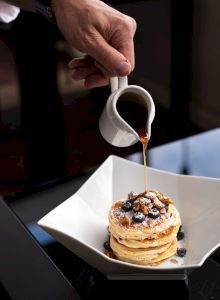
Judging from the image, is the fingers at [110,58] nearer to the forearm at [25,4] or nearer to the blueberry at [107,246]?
the blueberry at [107,246]

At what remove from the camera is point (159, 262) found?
3.13 ft

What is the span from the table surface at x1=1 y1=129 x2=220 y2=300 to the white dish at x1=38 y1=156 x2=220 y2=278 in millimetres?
28

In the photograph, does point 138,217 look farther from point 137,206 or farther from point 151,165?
point 151,165

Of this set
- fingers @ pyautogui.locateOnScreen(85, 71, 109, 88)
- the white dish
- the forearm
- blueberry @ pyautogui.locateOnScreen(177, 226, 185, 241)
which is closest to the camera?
the white dish

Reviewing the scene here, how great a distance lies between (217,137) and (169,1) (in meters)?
1.33

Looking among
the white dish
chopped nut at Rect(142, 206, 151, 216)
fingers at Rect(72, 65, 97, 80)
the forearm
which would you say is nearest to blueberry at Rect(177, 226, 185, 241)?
the white dish

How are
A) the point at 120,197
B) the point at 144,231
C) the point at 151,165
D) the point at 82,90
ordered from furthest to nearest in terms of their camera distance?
the point at 82,90 → the point at 151,165 → the point at 120,197 → the point at 144,231

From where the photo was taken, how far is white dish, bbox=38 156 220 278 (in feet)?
2.95

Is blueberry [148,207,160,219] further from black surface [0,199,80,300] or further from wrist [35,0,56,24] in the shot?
wrist [35,0,56,24]

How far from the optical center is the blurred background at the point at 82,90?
5.15 feet

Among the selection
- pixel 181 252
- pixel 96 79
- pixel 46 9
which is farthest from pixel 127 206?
pixel 46 9

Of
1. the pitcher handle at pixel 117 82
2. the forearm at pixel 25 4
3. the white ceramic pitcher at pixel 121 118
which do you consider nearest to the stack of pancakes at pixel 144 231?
the white ceramic pitcher at pixel 121 118

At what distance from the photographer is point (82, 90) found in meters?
2.02

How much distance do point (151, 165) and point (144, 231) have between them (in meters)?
0.35
